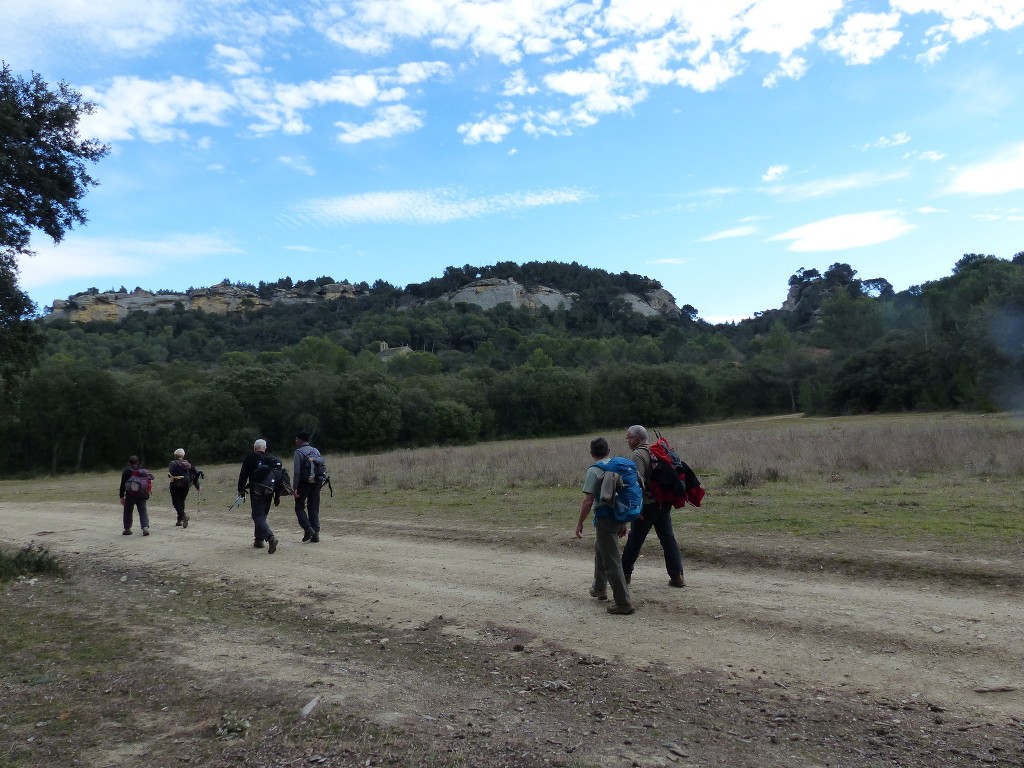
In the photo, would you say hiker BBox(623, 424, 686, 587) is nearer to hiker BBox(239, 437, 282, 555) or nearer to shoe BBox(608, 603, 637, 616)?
shoe BBox(608, 603, 637, 616)

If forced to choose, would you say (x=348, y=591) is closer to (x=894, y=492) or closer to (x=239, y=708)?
(x=239, y=708)

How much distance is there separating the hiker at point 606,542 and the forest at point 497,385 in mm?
11951

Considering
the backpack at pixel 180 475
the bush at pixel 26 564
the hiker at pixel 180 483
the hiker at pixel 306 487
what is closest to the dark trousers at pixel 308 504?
the hiker at pixel 306 487

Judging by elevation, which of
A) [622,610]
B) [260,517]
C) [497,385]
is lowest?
[622,610]

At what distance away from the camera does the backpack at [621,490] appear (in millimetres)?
7254

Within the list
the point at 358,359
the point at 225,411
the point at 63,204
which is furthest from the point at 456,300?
the point at 63,204

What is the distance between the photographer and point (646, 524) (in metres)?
7.81

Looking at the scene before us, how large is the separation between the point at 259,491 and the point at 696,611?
303 inches

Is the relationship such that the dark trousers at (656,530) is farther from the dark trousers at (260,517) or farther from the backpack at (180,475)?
the backpack at (180,475)

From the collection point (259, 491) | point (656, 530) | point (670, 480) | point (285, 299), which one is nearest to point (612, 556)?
point (656, 530)

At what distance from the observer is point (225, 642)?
691 centimetres

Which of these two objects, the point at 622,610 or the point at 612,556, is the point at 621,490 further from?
the point at 622,610

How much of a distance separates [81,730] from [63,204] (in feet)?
36.0

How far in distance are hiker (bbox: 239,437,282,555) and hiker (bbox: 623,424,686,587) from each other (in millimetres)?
6405
